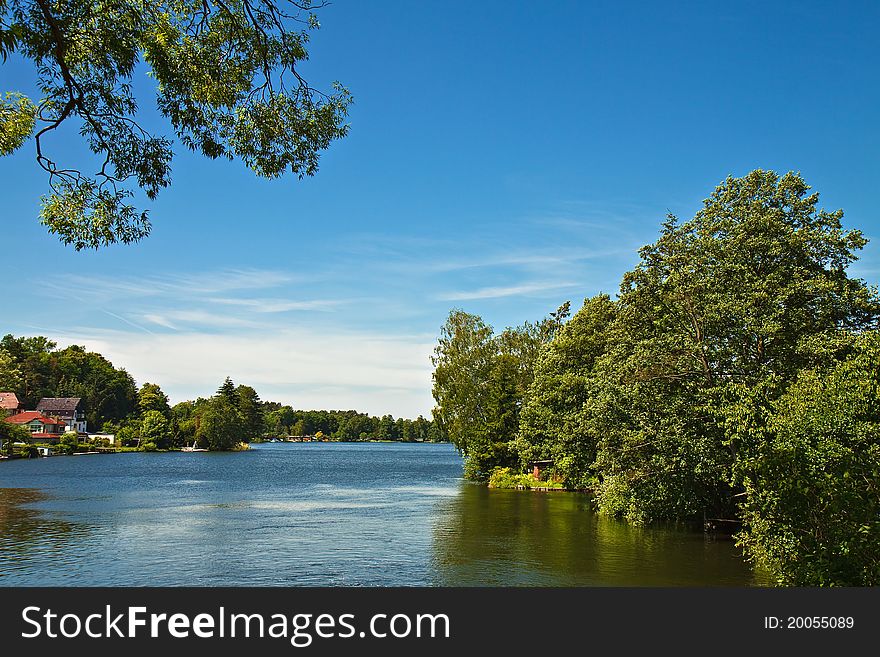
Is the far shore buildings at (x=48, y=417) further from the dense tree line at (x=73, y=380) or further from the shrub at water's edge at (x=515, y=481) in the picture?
the shrub at water's edge at (x=515, y=481)

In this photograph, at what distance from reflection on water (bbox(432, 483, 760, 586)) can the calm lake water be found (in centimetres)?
5

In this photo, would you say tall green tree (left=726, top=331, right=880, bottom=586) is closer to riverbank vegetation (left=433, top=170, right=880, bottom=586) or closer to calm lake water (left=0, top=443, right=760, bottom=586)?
riverbank vegetation (left=433, top=170, right=880, bottom=586)

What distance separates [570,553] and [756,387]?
8.96m

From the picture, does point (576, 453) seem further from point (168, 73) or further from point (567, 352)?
point (168, 73)

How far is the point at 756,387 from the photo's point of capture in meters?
21.1

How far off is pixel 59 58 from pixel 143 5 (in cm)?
153

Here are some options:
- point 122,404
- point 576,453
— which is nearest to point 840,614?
point 576,453

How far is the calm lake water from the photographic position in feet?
69.1

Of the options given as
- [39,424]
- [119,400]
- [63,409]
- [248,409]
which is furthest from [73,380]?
[248,409]

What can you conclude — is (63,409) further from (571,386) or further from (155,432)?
(571,386)

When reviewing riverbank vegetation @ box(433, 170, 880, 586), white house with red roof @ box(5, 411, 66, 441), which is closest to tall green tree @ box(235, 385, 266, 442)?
white house with red roof @ box(5, 411, 66, 441)

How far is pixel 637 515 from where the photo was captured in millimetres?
28438

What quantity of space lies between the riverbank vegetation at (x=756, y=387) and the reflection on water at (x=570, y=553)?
59.7 inches

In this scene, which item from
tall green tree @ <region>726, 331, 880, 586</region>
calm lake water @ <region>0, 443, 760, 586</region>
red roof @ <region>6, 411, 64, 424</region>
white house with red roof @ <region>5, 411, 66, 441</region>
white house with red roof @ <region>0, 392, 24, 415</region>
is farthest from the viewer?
white house with red roof @ <region>0, 392, 24, 415</region>
